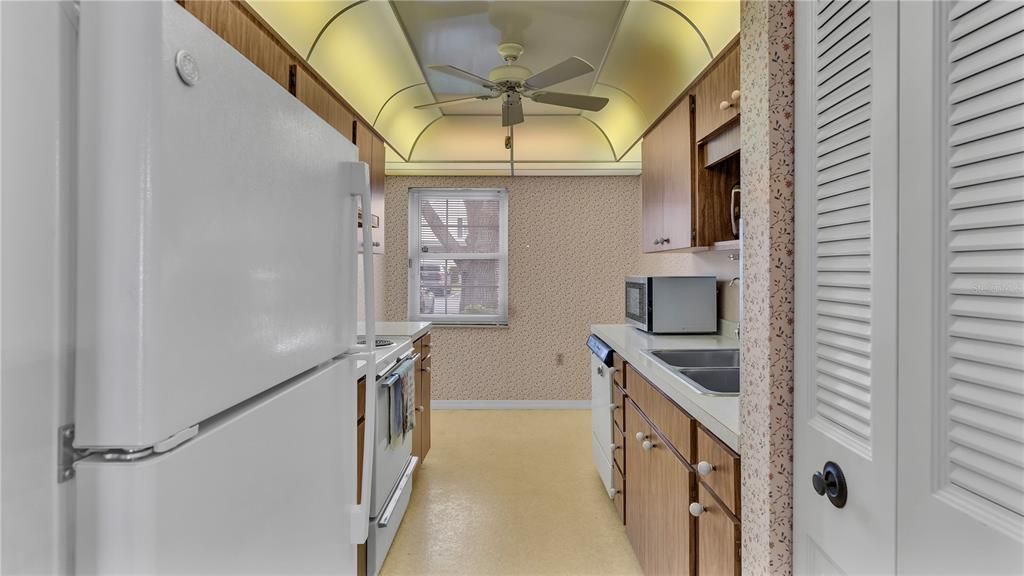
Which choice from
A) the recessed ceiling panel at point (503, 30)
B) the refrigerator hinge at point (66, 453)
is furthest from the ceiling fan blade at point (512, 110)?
the refrigerator hinge at point (66, 453)

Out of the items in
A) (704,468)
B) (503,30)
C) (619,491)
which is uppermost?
(503,30)

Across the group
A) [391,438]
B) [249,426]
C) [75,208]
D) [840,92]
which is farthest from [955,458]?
[391,438]

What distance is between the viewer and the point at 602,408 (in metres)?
2.88

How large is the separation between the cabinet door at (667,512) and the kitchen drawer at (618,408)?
0.40 metres

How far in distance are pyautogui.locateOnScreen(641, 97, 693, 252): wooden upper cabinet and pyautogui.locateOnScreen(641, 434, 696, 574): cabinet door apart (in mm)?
1083

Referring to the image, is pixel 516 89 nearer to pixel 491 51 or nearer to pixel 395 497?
pixel 491 51

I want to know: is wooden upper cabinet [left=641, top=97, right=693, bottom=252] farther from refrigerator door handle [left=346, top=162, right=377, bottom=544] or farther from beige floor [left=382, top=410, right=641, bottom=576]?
refrigerator door handle [left=346, top=162, right=377, bottom=544]

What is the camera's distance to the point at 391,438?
2.21 m

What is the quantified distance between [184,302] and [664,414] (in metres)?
1.49

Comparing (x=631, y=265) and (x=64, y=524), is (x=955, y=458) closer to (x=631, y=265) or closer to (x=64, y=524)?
(x=64, y=524)

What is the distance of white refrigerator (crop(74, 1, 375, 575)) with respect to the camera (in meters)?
0.51

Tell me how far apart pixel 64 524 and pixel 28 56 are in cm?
46

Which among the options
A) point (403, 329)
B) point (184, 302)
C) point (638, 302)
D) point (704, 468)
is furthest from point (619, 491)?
point (184, 302)

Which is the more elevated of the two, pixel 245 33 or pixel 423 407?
pixel 245 33
